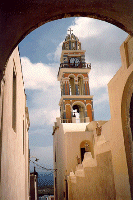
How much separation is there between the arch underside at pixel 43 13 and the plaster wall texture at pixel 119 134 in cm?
291

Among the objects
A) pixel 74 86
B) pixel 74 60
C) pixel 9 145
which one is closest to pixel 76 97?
pixel 74 86

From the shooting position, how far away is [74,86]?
2539cm

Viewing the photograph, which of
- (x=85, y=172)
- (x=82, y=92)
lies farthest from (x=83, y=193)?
(x=82, y=92)

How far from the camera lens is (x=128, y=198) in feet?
21.1

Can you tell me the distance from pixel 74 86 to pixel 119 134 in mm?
18515

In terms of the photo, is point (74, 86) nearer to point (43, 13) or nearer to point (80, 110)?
point (80, 110)

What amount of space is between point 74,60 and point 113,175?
20.7 metres

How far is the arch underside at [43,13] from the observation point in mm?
3375

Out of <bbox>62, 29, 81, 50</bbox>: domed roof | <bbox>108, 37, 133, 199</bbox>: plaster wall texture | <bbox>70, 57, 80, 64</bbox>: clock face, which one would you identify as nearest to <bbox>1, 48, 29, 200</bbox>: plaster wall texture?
<bbox>108, 37, 133, 199</bbox>: plaster wall texture

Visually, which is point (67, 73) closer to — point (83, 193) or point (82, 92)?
point (82, 92)

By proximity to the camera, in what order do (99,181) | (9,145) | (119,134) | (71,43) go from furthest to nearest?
(71,43) < (99,181) < (119,134) < (9,145)

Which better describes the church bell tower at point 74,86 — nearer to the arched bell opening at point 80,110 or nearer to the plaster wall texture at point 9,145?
the arched bell opening at point 80,110

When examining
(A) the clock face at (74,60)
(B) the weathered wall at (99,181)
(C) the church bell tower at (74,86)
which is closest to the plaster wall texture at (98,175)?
(B) the weathered wall at (99,181)

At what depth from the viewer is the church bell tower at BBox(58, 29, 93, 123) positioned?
78.8ft
